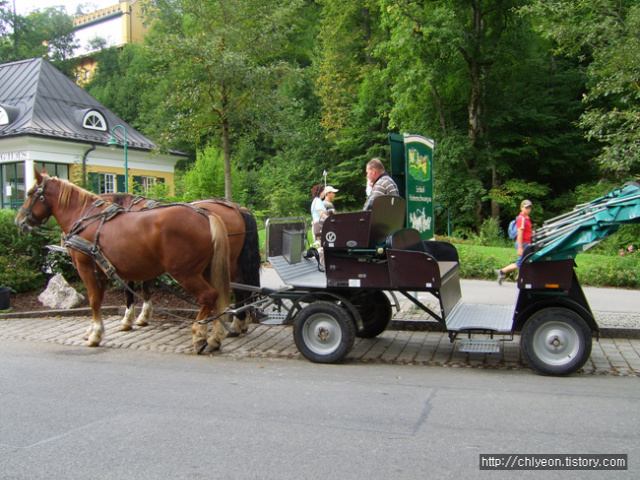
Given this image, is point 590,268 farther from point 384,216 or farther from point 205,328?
point 205,328

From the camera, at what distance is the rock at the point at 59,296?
9547 millimetres

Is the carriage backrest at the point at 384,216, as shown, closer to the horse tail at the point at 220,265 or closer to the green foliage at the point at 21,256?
the horse tail at the point at 220,265

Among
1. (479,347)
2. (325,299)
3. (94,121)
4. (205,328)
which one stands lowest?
(479,347)

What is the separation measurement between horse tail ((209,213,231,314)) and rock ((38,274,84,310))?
12.9ft

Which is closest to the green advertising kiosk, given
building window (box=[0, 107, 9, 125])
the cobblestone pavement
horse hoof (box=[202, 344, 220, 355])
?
the cobblestone pavement

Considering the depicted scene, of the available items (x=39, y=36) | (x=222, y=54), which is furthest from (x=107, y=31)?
(x=222, y=54)

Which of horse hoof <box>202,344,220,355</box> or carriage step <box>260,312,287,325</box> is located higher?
carriage step <box>260,312,287,325</box>

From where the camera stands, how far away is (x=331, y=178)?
1224 inches

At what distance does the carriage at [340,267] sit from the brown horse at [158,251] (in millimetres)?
13

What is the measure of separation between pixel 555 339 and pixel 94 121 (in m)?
29.2

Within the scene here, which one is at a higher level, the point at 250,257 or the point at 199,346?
the point at 250,257

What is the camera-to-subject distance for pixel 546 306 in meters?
5.97

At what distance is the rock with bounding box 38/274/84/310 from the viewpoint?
376 inches

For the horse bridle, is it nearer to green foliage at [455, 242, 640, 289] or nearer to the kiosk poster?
the kiosk poster
